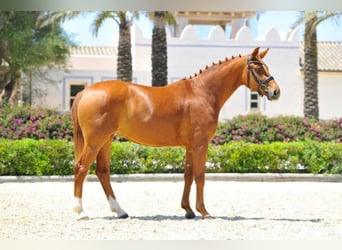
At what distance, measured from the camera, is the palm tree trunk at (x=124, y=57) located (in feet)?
77.3

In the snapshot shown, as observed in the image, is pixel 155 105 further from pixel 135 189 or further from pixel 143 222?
pixel 135 189

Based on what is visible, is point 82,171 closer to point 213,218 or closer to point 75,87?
point 213,218

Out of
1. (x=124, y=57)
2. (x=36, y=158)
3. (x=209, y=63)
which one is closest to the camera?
(x=36, y=158)

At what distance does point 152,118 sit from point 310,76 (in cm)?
1761

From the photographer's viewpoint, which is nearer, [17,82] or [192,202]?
[192,202]

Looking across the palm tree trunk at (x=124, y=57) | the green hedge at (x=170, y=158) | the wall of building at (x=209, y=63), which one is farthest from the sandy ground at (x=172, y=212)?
the wall of building at (x=209, y=63)

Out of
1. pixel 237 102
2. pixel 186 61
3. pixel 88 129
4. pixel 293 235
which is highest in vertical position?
pixel 186 61

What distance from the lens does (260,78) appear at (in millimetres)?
7914

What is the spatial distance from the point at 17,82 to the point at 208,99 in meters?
22.2

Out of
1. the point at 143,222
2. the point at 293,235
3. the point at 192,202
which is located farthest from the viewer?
the point at 192,202

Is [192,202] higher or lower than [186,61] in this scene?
lower

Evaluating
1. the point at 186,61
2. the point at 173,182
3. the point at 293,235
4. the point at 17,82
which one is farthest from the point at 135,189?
the point at 17,82

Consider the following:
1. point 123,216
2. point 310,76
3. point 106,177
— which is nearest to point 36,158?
point 106,177

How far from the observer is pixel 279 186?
12.4 metres
